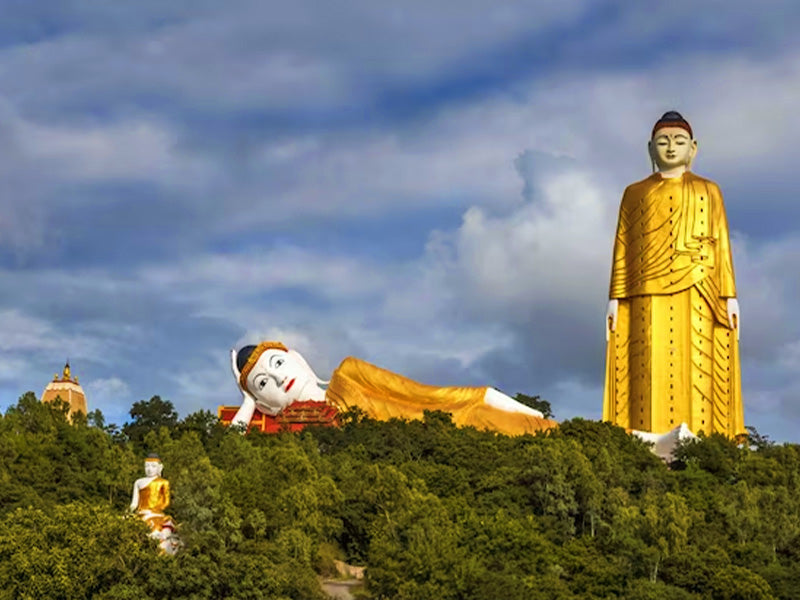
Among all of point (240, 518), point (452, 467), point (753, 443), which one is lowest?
point (240, 518)

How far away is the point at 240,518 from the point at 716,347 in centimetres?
1593

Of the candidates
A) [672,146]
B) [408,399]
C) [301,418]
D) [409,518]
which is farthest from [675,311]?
[409,518]

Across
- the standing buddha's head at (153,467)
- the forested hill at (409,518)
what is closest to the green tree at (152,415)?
the forested hill at (409,518)

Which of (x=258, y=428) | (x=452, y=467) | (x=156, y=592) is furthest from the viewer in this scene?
(x=258, y=428)

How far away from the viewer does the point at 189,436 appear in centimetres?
3056

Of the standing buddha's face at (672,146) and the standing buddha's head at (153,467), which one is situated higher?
the standing buddha's face at (672,146)

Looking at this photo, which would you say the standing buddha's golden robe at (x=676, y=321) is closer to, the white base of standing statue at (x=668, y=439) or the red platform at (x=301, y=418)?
the white base of standing statue at (x=668, y=439)

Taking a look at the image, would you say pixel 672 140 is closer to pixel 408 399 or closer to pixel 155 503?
pixel 408 399

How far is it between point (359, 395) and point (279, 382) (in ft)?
8.91

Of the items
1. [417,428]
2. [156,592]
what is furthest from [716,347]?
[156,592]

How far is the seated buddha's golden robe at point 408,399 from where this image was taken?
36688mm

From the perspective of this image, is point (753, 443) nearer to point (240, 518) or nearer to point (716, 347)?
point (716, 347)

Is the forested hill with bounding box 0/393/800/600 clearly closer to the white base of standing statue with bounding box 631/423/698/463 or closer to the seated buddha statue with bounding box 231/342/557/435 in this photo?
the white base of standing statue with bounding box 631/423/698/463

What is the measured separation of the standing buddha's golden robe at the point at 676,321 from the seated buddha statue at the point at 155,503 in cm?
1501
